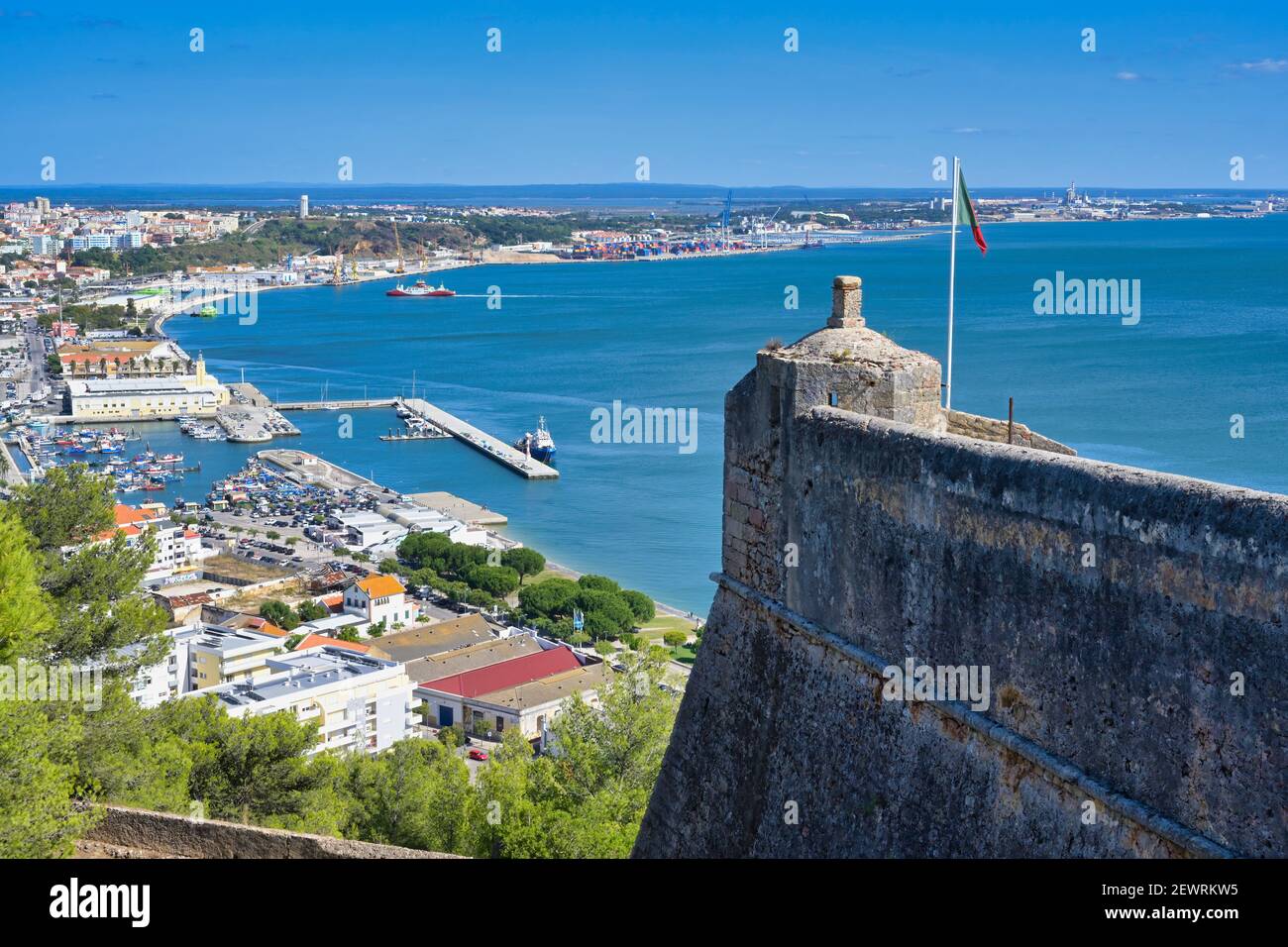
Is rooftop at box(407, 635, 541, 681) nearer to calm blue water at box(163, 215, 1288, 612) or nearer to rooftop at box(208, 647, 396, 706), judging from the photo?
rooftop at box(208, 647, 396, 706)

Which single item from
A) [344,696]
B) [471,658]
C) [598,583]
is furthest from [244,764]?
[598,583]

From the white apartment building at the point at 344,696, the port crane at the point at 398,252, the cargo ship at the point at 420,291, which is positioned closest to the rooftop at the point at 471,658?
the white apartment building at the point at 344,696

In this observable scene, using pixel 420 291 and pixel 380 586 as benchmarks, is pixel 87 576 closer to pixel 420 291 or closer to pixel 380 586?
pixel 380 586

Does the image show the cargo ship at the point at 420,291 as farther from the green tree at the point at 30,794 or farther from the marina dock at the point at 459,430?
the green tree at the point at 30,794

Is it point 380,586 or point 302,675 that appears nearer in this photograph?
point 302,675

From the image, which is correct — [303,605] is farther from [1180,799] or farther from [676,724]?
[1180,799]

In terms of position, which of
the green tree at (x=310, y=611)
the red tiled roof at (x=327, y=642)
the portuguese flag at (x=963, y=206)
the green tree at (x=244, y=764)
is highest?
the portuguese flag at (x=963, y=206)
